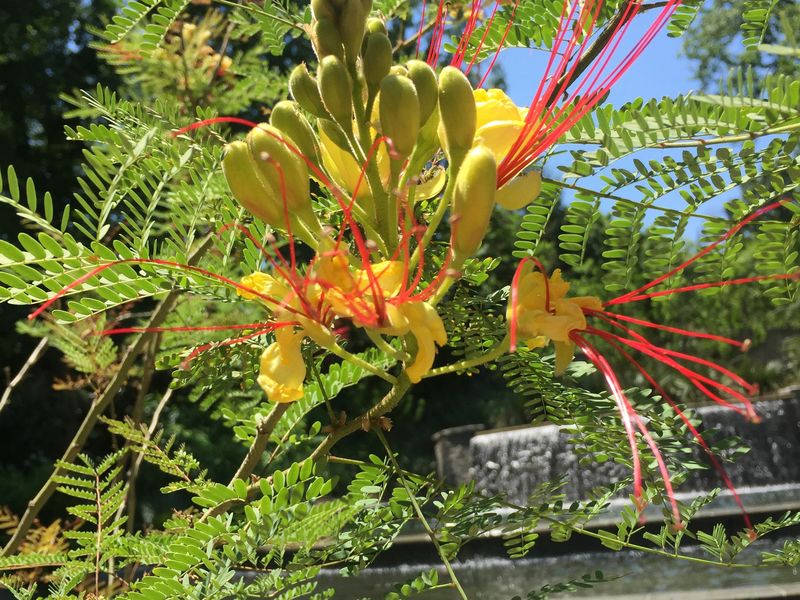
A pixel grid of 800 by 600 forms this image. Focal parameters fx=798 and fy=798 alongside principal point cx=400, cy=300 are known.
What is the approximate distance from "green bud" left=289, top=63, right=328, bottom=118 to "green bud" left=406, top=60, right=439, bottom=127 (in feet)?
0.20

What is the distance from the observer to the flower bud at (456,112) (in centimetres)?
43

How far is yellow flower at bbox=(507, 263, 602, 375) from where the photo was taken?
439 mm

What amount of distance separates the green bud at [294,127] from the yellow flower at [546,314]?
0.15m

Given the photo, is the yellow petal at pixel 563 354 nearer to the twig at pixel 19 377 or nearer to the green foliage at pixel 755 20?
the green foliage at pixel 755 20

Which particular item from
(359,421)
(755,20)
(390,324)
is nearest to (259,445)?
(359,421)

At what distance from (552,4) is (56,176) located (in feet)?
23.1

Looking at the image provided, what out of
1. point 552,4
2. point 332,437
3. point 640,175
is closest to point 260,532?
point 332,437

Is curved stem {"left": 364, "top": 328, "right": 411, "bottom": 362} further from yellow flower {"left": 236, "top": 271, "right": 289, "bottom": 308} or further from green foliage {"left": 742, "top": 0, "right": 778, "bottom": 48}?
green foliage {"left": 742, "top": 0, "right": 778, "bottom": 48}

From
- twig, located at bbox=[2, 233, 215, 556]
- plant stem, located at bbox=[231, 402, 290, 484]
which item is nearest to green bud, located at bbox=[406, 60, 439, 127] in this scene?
plant stem, located at bbox=[231, 402, 290, 484]

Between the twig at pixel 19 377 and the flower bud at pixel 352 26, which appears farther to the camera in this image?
the twig at pixel 19 377

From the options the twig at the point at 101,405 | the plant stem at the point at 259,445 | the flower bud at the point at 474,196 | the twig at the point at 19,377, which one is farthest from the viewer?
the twig at the point at 19,377

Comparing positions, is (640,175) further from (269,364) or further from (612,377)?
(269,364)

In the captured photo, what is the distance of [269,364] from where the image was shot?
1.45 feet

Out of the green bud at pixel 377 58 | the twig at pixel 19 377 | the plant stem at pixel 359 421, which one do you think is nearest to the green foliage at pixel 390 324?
the plant stem at pixel 359 421
